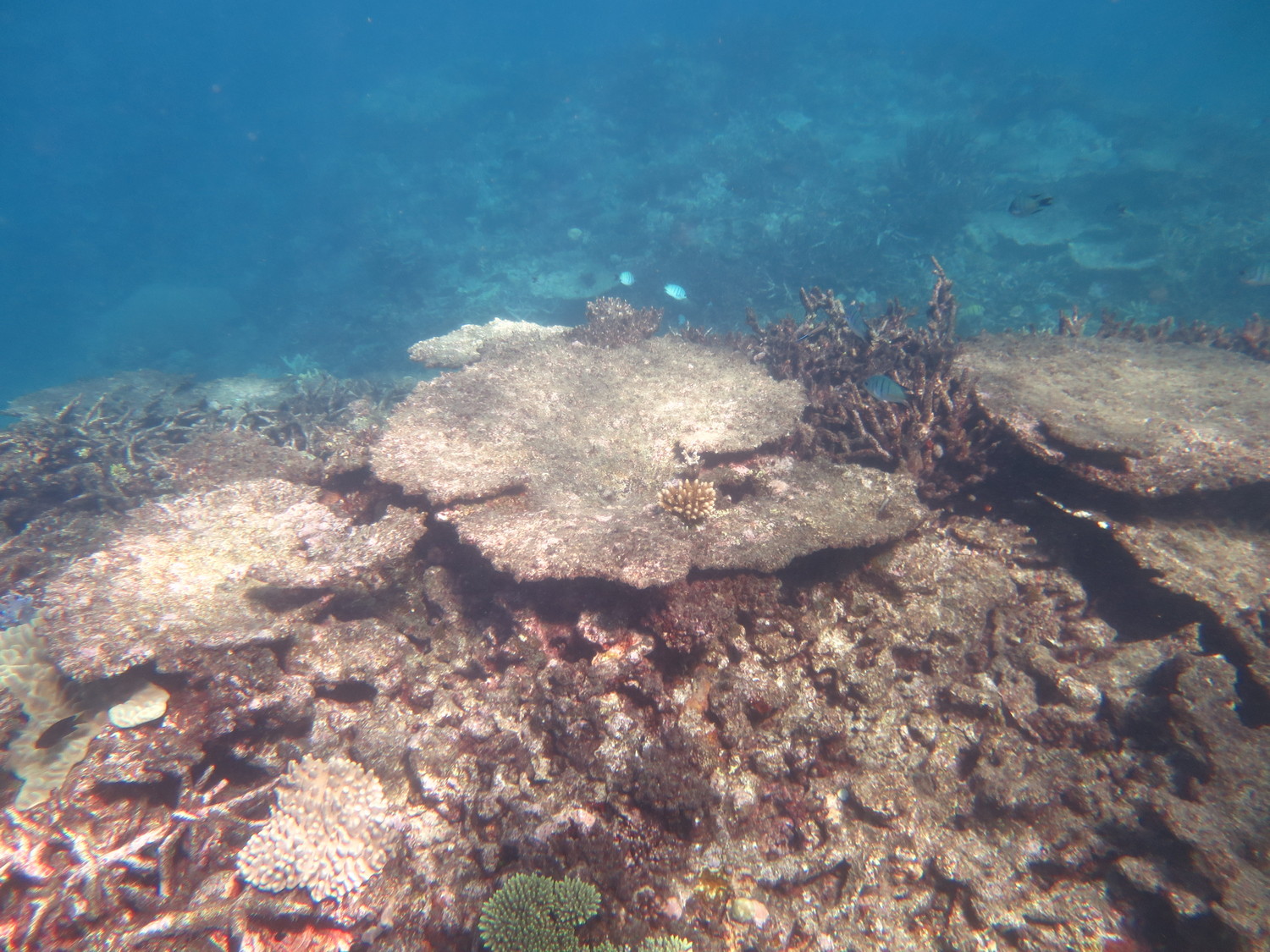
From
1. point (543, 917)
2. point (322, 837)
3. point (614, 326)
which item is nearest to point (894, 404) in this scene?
point (614, 326)

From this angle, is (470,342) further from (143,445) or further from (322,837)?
(322,837)

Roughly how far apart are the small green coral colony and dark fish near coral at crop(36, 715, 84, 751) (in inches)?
146

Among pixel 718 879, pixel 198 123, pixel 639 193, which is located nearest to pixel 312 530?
pixel 718 879

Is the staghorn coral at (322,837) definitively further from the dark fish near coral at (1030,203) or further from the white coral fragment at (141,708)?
the dark fish near coral at (1030,203)

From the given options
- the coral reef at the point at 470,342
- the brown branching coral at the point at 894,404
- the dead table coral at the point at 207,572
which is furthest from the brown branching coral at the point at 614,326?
the dead table coral at the point at 207,572

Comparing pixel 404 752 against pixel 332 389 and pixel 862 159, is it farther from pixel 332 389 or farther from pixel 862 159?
pixel 862 159

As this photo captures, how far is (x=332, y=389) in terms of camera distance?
13.3 m

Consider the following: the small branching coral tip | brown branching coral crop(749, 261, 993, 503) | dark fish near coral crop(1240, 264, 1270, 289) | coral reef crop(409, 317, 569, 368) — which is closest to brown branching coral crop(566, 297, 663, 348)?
coral reef crop(409, 317, 569, 368)

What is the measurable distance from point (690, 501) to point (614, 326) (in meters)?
5.64

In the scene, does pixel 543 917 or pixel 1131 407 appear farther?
pixel 1131 407

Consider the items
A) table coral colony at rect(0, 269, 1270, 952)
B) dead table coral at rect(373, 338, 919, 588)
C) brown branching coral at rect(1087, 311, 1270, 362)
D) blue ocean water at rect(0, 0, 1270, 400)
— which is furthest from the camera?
blue ocean water at rect(0, 0, 1270, 400)

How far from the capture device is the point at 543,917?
2.72m

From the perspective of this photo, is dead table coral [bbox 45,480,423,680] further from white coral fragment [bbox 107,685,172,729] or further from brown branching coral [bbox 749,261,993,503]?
brown branching coral [bbox 749,261,993,503]

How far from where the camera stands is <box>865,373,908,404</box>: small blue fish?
5.01 metres
